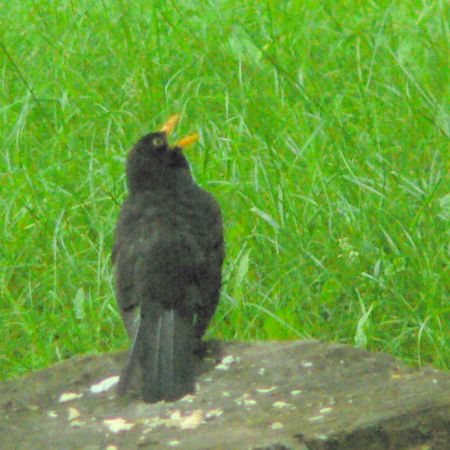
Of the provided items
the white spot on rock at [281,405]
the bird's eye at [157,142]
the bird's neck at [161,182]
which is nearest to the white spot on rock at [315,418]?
the white spot on rock at [281,405]

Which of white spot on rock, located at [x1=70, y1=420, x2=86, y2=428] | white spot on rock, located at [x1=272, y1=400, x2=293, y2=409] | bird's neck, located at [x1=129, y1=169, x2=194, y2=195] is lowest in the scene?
white spot on rock, located at [x1=272, y1=400, x2=293, y2=409]

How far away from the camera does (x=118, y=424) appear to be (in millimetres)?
3574

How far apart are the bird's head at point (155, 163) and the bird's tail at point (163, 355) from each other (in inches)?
23.4

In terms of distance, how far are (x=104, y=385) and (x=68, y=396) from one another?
12 centimetres

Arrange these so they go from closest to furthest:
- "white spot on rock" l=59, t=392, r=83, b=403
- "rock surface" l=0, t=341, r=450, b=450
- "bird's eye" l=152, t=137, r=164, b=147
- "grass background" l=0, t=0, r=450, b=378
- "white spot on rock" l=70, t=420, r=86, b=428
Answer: "rock surface" l=0, t=341, r=450, b=450
"white spot on rock" l=70, t=420, r=86, b=428
"white spot on rock" l=59, t=392, r=83, b=403
"bird's eye" l=152, t=137, r=164, b=147
"grass background" l=0, t=0, r=450, b=378

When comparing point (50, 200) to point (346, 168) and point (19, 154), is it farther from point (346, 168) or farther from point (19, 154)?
point (346, 168)

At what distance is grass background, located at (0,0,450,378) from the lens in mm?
4789

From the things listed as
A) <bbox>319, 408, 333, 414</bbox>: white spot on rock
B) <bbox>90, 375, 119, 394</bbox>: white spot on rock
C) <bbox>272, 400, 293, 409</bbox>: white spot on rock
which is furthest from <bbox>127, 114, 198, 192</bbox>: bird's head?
<bbox>319, 408, 333, 414</bbox>: white spot on rock

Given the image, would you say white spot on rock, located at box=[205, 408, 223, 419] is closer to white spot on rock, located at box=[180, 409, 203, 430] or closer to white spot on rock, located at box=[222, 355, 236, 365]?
white spot on rock, located at box=[180, 409, 203, 430]

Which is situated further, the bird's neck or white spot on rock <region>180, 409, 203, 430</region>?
the bird's neck

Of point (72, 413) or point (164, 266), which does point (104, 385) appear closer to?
point (72, 413)

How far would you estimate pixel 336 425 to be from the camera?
3367 millimetres

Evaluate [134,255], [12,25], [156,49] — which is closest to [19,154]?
[156,49]

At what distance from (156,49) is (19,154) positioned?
1.03 meters
